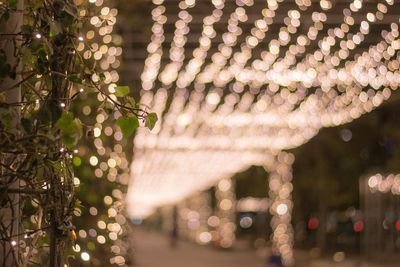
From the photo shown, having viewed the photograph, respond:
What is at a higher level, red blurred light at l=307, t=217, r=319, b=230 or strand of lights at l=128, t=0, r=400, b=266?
strand of lights at l=128, t=0, r=400, b=266

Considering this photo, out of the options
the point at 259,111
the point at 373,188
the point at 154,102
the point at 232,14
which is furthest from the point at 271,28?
the point at 373,188

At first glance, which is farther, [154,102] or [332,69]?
[154,102]

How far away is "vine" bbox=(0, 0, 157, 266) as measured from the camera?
11.1ft

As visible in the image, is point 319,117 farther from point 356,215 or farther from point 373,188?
point 356,215

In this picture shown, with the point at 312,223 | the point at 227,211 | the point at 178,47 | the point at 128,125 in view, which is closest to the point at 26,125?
the point at 128,125

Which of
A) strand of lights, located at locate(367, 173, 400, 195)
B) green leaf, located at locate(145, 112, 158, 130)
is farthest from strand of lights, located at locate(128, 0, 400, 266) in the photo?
green leaf, located at locate(145, 112, 158, 130)

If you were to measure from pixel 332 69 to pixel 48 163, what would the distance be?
11127mm

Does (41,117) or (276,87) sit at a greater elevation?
(276,87)

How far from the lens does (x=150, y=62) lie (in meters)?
15.2

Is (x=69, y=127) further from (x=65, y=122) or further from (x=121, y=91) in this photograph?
(x=121, y=91)

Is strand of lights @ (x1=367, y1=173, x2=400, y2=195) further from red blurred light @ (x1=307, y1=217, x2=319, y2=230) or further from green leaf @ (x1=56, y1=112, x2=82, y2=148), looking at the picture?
green leaf @ (x1=56, y1=112, x2=82, y2=148)

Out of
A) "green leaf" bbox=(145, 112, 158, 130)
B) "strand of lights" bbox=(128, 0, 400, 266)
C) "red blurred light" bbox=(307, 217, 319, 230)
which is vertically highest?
"strand of lights" bbox=(128, 0, 400, 266)

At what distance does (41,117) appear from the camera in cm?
339

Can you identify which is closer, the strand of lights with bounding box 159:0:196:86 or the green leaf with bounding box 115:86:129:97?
the green leaf with bounding box 115:86:129:97
